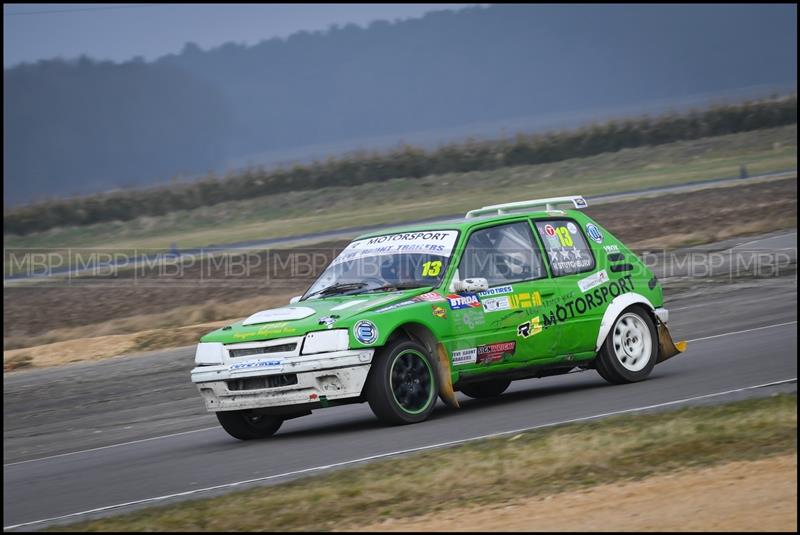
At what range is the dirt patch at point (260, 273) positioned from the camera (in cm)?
2516

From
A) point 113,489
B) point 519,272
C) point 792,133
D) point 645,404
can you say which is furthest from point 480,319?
point 792,133

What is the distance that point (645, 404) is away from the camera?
9695 mm

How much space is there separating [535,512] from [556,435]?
6.51ft

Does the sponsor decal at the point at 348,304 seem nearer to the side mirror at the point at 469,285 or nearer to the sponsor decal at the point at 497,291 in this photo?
the side mirror at the point at 469,285

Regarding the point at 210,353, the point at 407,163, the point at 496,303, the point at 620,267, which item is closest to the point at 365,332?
the point at 210,353

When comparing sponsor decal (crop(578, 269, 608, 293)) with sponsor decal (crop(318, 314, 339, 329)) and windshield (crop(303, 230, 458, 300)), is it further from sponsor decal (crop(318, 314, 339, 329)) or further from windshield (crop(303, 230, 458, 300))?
sponsor decal (crop(318, 314, 339, 329))

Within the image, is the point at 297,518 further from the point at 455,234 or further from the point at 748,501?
the point at 455,234

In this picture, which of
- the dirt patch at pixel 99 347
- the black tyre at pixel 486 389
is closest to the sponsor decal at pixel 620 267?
the black tyre at pixel 486 389

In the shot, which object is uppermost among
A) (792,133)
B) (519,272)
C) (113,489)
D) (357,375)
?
(792,133)

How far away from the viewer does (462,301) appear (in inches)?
389

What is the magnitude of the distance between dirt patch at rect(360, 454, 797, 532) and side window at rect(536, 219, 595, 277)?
13.0 ft

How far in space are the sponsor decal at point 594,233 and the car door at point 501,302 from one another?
0.76 m

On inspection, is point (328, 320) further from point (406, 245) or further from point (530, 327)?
point (530, 327)

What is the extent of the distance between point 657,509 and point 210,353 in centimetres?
435
